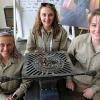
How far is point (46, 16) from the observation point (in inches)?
70.6

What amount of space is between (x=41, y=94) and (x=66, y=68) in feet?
0.54

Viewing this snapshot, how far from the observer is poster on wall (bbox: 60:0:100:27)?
7.63ft

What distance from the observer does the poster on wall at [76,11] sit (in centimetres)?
233

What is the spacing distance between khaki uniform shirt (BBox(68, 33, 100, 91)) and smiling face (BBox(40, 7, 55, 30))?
48cm

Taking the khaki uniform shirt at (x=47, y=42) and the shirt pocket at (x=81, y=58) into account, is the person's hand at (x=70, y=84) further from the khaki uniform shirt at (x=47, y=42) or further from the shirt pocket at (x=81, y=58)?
the khaki uniform shirt at (x=47, y=42)

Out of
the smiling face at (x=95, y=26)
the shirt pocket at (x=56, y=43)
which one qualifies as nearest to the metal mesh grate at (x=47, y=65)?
the smiling face at (x=95, y=26)

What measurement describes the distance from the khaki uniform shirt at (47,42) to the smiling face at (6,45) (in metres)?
0.45

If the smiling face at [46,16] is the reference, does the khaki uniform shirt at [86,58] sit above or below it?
below

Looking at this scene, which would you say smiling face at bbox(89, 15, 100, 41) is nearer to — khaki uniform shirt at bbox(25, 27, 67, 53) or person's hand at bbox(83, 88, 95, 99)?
person's hand at bbox(83, 88, 95, 99)

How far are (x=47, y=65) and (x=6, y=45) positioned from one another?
0.44 meters

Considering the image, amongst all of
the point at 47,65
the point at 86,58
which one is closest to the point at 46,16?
the point at 86,58

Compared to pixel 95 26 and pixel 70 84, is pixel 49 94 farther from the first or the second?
pixel 95 26

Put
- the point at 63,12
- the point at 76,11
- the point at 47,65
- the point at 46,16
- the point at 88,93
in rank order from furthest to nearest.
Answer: the point at 63,12
the point at 76,11
the point at 46,16
the point at 88,93
the point at 47,65

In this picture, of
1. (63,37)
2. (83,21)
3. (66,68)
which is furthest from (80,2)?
(66,68)
